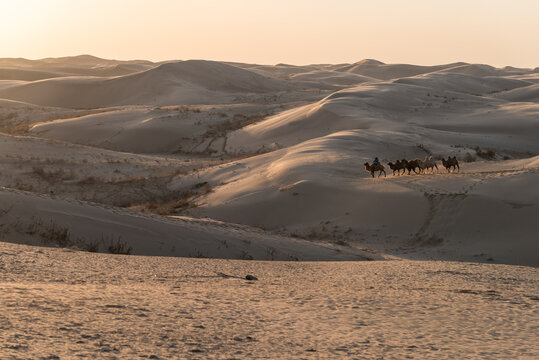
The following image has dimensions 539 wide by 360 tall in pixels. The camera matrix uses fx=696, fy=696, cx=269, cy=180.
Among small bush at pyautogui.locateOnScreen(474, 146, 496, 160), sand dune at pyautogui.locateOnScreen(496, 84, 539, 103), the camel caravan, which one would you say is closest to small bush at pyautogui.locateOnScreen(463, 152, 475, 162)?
small bush at pyautogui.locateOnScreen(474, 146, 496, 160)

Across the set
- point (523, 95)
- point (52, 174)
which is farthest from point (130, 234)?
point (523, 95)

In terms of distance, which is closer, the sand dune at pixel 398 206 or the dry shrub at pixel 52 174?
the sand dune at pixel 398 206

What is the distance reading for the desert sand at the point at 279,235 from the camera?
5.39m

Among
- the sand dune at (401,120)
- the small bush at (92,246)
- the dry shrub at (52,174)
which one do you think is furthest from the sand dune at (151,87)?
the small bush at (92,246)

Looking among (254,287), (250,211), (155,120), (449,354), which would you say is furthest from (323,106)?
(449,354)

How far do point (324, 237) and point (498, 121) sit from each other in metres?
22.1

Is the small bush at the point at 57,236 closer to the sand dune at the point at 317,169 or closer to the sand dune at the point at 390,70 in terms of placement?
the sand dune at the point at 317,169

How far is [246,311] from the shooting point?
623 centimetres

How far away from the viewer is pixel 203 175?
26.1m

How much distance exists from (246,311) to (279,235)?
8955 mm

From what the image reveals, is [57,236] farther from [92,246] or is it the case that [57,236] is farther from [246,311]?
[246,311]

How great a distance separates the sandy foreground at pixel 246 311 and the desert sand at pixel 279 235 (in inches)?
1.1

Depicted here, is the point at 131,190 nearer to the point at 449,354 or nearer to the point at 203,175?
the point at 203,175

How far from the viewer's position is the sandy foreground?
4930mm
